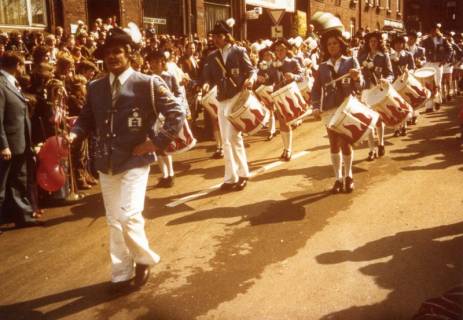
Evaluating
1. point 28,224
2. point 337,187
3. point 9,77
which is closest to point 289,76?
point 337,187

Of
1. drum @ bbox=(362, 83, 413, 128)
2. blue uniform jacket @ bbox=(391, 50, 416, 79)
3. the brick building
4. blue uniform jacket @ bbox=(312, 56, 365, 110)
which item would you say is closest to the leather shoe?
blue uniform jacket @ bbox=(312, 56, 365, 110)

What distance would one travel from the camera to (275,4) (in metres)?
27.3

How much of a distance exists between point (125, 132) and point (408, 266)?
2.78 m

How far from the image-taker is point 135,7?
17.3 metres

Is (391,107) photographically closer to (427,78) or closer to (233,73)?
(233,73)

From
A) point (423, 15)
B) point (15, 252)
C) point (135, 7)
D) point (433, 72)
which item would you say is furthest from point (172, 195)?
point (423, 15)

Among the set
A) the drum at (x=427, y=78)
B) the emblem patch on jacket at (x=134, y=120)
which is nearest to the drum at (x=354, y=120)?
the emblem patch on jacket at (x=134, y=120)

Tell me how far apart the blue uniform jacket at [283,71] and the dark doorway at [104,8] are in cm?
784

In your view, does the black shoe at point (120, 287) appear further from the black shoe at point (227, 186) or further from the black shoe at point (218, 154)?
the black shoe at point (218, 154)

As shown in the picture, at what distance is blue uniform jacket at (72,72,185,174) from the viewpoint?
4.37 metres

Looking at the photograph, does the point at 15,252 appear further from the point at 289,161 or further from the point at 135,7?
the point at 135,7

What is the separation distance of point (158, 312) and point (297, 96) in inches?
194

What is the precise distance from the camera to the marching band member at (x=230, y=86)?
7.56 m

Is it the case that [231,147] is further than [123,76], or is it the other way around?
[231,147]
